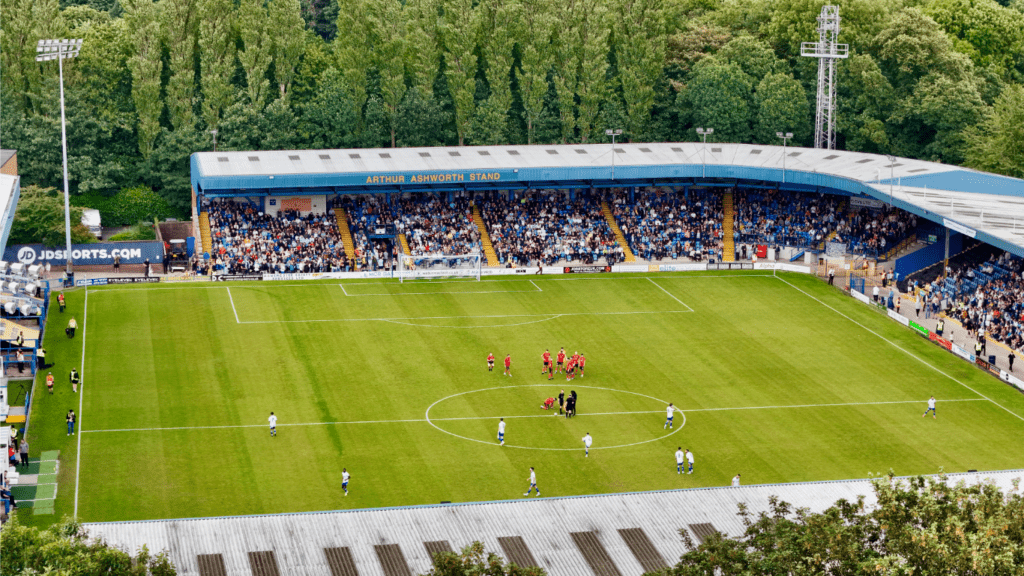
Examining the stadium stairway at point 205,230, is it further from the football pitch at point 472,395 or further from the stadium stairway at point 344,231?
the stadium stairway at point 344,231

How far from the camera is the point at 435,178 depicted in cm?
9538

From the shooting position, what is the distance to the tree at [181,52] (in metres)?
105

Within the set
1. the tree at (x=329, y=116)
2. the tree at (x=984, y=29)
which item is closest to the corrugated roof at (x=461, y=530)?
the tree at (x=329, y=116)

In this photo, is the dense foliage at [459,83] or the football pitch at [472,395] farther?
the dense foliage at [459,83]

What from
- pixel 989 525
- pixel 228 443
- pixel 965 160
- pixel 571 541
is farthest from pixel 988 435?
pixel 965 160

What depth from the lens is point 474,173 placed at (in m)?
96.3

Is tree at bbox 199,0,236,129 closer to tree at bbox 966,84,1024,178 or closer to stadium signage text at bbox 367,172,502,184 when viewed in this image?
stadium signage text at bbox 367,172,502,184

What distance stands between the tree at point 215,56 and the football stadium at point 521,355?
1010cm

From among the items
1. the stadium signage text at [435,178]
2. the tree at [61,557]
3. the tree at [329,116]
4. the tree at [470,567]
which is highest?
the tree at [329,116]

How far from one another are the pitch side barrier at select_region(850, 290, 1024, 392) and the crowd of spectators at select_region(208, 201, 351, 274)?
37112 millimetres

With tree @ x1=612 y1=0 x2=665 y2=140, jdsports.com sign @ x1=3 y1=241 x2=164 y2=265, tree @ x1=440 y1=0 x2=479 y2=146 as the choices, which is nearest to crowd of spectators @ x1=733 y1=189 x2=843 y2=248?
tree @ x1=612 y1=0 x2=665 y2=140

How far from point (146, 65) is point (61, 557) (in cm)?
8162

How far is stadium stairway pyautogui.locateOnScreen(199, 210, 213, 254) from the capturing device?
92750 mm

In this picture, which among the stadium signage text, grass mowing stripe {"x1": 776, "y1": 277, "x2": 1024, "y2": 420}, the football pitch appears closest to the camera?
the football pitch
